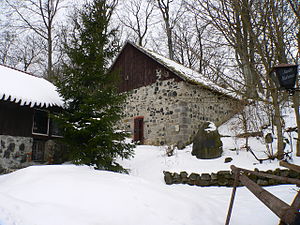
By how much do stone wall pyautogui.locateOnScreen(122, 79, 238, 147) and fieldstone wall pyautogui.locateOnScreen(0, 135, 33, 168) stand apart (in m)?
5.58

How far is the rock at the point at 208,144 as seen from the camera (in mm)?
7383

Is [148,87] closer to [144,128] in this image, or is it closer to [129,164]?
[144,128]

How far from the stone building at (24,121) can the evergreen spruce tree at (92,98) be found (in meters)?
1.44

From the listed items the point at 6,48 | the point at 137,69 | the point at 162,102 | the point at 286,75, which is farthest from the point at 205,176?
the point at 6,48

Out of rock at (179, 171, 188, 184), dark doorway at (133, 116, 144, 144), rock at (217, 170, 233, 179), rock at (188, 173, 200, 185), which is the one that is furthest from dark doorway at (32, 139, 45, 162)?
rock at (217, 170, 233, 179)

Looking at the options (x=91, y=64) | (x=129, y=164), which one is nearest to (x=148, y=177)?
(x=129, y=164)

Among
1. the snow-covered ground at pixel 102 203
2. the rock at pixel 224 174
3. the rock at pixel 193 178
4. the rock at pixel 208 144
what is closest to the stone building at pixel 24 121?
the snow-covered ground at pixel 102 203

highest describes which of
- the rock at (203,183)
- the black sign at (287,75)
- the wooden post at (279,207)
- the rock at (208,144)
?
the black sign at (287,75)

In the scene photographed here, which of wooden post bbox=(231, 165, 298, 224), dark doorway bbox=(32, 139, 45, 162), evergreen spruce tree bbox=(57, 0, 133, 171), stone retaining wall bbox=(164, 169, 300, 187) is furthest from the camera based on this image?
dark doorway bbox=(32, 139, 45, 162)

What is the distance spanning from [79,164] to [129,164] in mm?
2600

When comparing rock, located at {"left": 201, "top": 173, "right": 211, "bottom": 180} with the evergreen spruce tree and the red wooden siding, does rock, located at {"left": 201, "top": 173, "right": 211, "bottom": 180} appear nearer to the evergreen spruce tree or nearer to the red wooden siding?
the evergreen spruce tree

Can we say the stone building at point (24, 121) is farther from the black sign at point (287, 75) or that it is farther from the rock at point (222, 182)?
the black sign at point (287, 75)

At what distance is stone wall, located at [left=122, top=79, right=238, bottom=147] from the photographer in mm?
10808

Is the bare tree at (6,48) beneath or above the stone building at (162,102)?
above
